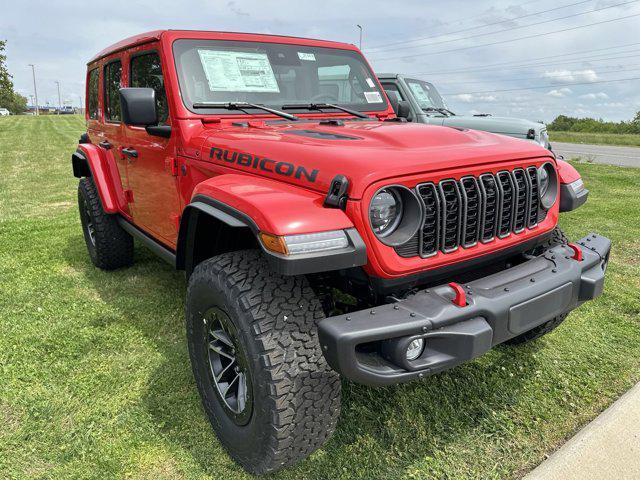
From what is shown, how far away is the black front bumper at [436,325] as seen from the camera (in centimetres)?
171

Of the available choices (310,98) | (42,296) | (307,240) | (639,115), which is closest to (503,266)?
(307,240)

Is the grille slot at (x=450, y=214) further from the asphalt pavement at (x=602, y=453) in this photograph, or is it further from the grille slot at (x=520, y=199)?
the asphalt pavement at (x=602, y=453)

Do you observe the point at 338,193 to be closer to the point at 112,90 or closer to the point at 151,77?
the point at 151,77

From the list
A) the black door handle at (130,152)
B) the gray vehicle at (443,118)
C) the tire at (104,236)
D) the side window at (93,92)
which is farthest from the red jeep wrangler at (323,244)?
the gray vehicle at (443,118)

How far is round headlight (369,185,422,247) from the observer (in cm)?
193

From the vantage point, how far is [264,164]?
227 centimetres

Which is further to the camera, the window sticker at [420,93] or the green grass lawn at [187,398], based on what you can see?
the window sticker at [420,93]

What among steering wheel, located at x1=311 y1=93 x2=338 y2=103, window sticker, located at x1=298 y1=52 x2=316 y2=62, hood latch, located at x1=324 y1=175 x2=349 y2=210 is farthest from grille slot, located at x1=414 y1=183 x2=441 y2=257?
window sticker, located at x1=298 y1=52 x2=316 y2=62

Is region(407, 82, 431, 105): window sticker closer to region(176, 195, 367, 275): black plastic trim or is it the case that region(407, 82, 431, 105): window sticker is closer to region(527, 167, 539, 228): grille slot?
region(527, 167, 539, 228): grille slot

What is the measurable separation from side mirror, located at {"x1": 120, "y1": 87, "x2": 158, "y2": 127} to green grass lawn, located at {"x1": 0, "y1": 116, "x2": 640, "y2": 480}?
1.45m

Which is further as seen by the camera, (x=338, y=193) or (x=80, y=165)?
(x=80, y=165)

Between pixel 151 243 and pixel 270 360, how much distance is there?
6.74ft

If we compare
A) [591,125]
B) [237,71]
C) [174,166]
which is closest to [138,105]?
[174,166]

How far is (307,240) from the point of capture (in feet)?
5.77
